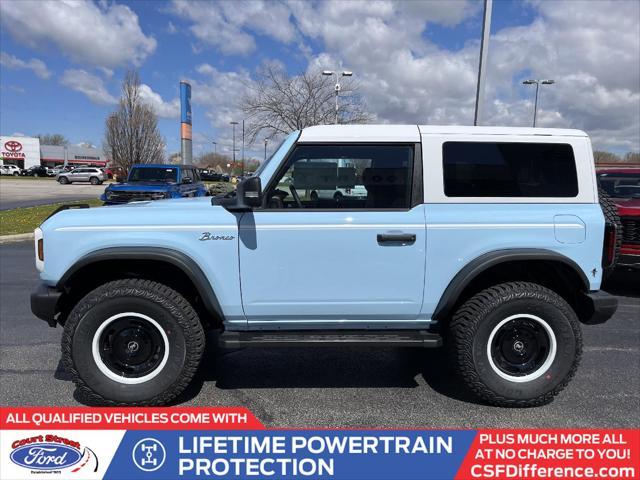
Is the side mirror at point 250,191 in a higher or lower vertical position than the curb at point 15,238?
higher

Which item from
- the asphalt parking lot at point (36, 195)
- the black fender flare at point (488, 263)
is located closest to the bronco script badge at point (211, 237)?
the black fender flare at point (488, 263)

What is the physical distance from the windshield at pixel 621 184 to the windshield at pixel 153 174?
1078 cm

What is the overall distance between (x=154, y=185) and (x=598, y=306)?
11591 millimetres

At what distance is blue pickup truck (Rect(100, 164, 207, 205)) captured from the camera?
1209 centimetres

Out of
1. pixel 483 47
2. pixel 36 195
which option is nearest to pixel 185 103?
pixel 36 195

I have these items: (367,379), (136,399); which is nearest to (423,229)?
(367,379)

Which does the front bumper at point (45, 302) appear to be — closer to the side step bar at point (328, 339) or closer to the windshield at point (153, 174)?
the side step bar at point (328, 339)

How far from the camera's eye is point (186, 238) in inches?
114

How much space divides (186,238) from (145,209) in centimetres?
42

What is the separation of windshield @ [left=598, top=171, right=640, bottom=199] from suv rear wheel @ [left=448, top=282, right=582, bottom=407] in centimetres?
453

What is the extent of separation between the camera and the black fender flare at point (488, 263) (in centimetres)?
292

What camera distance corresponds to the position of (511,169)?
9.98 feet

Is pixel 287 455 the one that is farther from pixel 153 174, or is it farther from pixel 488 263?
pixel 153 174

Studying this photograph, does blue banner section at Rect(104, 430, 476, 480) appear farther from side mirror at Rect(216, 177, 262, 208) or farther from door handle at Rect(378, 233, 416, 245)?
side mirror at Rect(216, 177, 262, 208)
